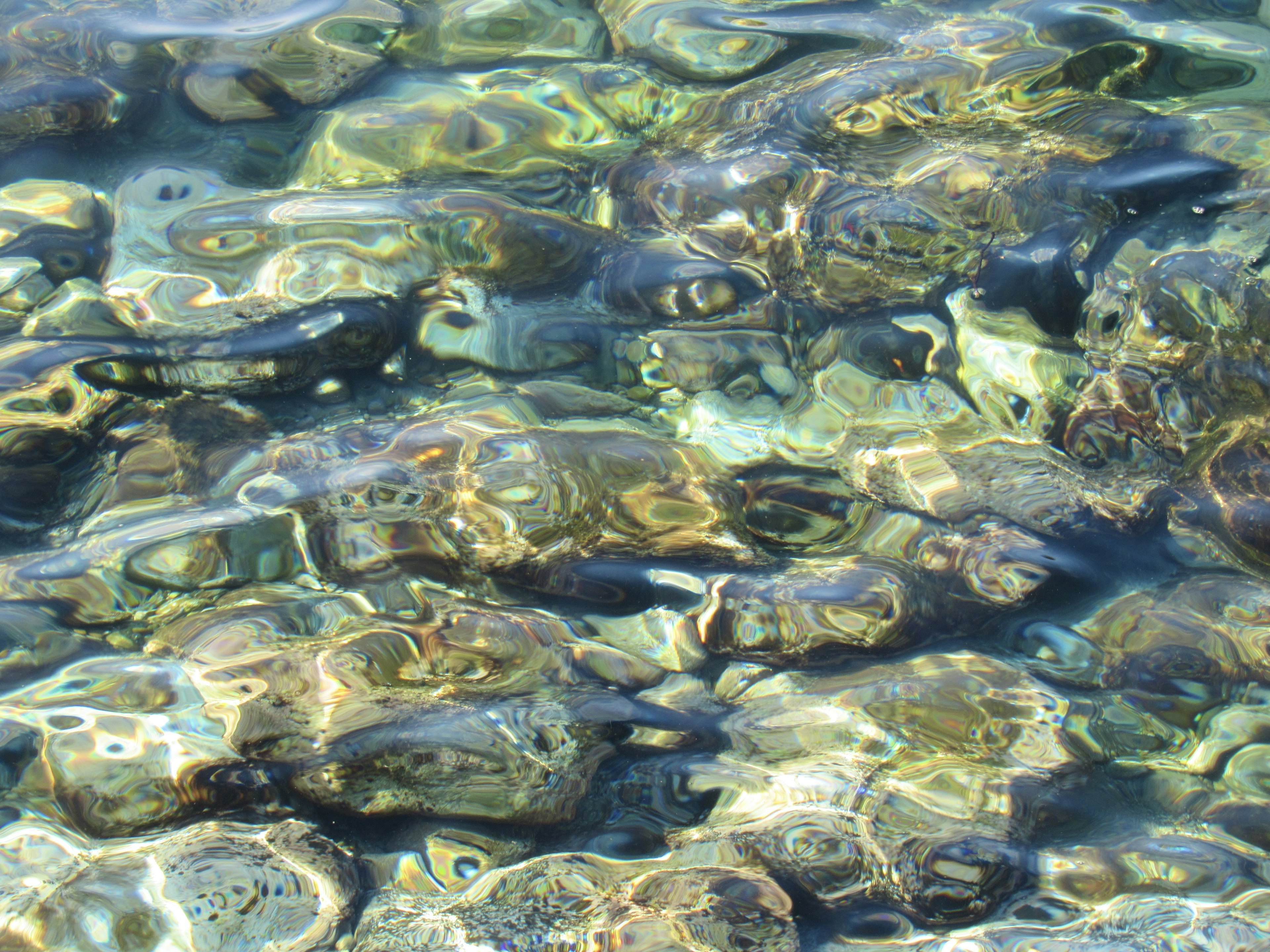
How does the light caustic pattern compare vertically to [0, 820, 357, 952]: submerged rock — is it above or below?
above

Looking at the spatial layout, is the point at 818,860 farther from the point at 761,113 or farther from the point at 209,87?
the point at 209,87

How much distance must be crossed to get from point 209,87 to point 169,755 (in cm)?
146

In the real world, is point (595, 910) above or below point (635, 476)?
below

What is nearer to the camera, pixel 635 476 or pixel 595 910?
pixel 595 910

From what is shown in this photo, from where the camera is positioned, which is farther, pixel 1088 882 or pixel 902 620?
pixel 902 620

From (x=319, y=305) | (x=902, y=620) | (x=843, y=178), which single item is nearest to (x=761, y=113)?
(x=843, y=178)

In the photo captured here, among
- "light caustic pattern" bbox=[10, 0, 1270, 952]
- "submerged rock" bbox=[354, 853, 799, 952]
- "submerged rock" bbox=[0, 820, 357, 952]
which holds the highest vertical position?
"light caustic pattern" bbox=[10, 0, 1270, 952]

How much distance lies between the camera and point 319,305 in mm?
1819

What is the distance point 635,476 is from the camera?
1.67 m

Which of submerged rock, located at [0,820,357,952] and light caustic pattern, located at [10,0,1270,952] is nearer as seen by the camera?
submerged rock, located at [0,820,357,952]

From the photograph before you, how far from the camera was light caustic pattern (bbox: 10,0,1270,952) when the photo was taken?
49.9 inches

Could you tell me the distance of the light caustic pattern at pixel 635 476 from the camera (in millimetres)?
1268

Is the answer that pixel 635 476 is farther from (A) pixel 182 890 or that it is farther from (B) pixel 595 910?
(A) pixel 182 890

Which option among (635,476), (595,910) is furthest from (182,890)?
(635,476)
